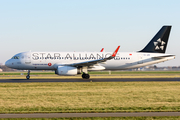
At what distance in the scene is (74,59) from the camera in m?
41.1

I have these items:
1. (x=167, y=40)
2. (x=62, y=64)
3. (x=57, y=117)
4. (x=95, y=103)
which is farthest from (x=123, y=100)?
(x=167, y=40)

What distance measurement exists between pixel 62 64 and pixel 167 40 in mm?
18373

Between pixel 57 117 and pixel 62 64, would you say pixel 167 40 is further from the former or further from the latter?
pixel 57 117

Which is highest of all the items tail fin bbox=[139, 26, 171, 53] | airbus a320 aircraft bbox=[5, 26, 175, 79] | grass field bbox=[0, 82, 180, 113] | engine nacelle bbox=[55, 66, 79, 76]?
tail fin bbox=[139, 26, 171, 53]

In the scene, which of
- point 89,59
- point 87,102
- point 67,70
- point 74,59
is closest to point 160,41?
point 89,59

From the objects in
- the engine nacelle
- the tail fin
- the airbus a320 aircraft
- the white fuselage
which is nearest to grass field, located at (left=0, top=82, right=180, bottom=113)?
the engine nacelle

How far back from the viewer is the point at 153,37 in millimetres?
44125

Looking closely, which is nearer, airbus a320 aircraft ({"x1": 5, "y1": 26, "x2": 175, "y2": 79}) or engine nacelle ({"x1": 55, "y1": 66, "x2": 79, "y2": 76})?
engine nacelle ({"x1": 55, "y1": 66, "x2": 79, "y2": 76})

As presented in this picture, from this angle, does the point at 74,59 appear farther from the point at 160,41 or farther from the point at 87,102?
the point at 87,102

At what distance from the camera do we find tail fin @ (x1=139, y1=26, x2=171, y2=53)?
43.9 metres

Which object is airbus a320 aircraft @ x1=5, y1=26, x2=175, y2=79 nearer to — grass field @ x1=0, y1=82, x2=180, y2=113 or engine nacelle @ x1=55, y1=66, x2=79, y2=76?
engine nacelle @ x1=55, y1=66, x2=79, y2=76

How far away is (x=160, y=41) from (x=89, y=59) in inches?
496

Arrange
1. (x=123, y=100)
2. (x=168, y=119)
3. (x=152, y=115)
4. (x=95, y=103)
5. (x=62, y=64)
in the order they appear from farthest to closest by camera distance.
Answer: (x=62, y=64) → (x=123, y=100) → (x=95, y=103) → (x=152, y=115) → (x=168, y=119)

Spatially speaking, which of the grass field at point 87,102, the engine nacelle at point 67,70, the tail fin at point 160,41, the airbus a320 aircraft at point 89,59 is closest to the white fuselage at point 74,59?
the airbus a320 aircraft at point 89,59
